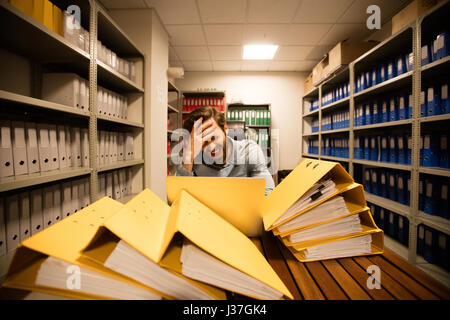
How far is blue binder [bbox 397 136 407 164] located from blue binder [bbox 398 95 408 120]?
190mm

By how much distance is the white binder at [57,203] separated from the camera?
1.27 metres

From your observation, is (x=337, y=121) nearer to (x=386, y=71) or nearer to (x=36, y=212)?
(x=386, y=71)

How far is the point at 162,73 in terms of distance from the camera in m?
2.79

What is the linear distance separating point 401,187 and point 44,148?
109 inches

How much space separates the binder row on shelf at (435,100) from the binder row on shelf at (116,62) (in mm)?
2591

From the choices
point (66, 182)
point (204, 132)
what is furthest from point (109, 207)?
point (66, 182)

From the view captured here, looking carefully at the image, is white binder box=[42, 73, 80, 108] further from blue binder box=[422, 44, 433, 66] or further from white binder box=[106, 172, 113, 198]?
blue binder box=[422, 44, 433, 66]

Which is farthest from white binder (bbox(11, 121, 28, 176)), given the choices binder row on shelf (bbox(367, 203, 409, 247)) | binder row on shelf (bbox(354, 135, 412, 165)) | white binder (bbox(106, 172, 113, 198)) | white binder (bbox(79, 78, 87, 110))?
binder row on shelf (bbox(367, 203, 409, 247))

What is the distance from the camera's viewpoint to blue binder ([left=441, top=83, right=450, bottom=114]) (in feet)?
4.65

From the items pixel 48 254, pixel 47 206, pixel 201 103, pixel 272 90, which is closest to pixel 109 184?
pixel 47 206

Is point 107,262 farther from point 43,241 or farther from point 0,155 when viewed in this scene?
point 0,155

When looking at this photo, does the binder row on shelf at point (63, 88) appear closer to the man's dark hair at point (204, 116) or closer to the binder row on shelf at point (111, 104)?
the binder row on shelf at point (111, 104)

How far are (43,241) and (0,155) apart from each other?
3.28 ft

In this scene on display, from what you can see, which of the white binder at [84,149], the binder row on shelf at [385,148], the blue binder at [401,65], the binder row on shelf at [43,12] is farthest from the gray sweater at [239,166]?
the blue binder at [401,65]
